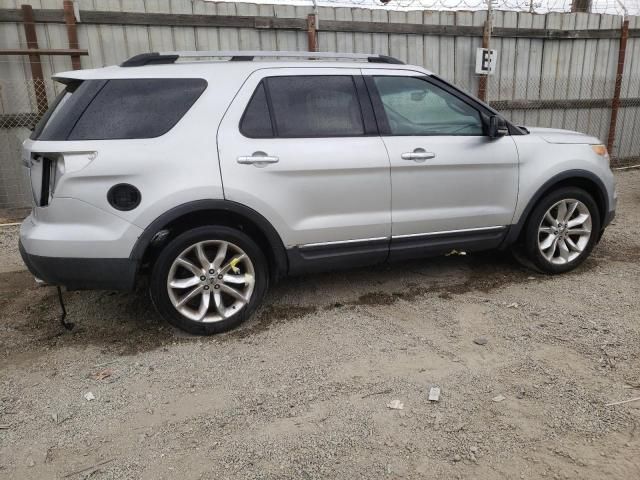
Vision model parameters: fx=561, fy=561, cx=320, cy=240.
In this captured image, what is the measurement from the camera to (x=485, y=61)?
8.48 meters

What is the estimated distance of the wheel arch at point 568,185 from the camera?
15.2 feet

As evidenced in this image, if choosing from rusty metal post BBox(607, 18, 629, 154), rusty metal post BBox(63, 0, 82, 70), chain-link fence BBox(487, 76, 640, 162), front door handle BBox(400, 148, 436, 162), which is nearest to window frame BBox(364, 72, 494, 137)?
front door handle BBox(400, 148, 436, 162)

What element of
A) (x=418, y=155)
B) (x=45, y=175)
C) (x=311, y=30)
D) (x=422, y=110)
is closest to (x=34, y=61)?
(x=311, y=30)

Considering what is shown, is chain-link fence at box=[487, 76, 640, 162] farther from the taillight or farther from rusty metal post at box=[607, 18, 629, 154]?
the taillight

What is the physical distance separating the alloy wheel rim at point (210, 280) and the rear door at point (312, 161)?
1.15 ft

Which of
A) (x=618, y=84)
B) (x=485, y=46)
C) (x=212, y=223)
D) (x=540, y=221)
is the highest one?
(x=485, y=46)

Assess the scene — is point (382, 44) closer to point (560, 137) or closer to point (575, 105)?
point (575, 105)

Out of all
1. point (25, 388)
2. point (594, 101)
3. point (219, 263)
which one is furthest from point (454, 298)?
point (594, 101)

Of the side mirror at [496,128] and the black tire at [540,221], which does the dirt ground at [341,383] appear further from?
the side mirror at [496,128]

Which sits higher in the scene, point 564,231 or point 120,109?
point 120,109

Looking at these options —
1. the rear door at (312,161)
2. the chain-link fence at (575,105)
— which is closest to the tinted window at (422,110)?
the rear door at (312,161)

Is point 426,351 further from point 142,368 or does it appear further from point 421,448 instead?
point 142,368

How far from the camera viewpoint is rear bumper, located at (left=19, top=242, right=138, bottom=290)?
3.49m

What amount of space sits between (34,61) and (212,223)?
15.1 feet
